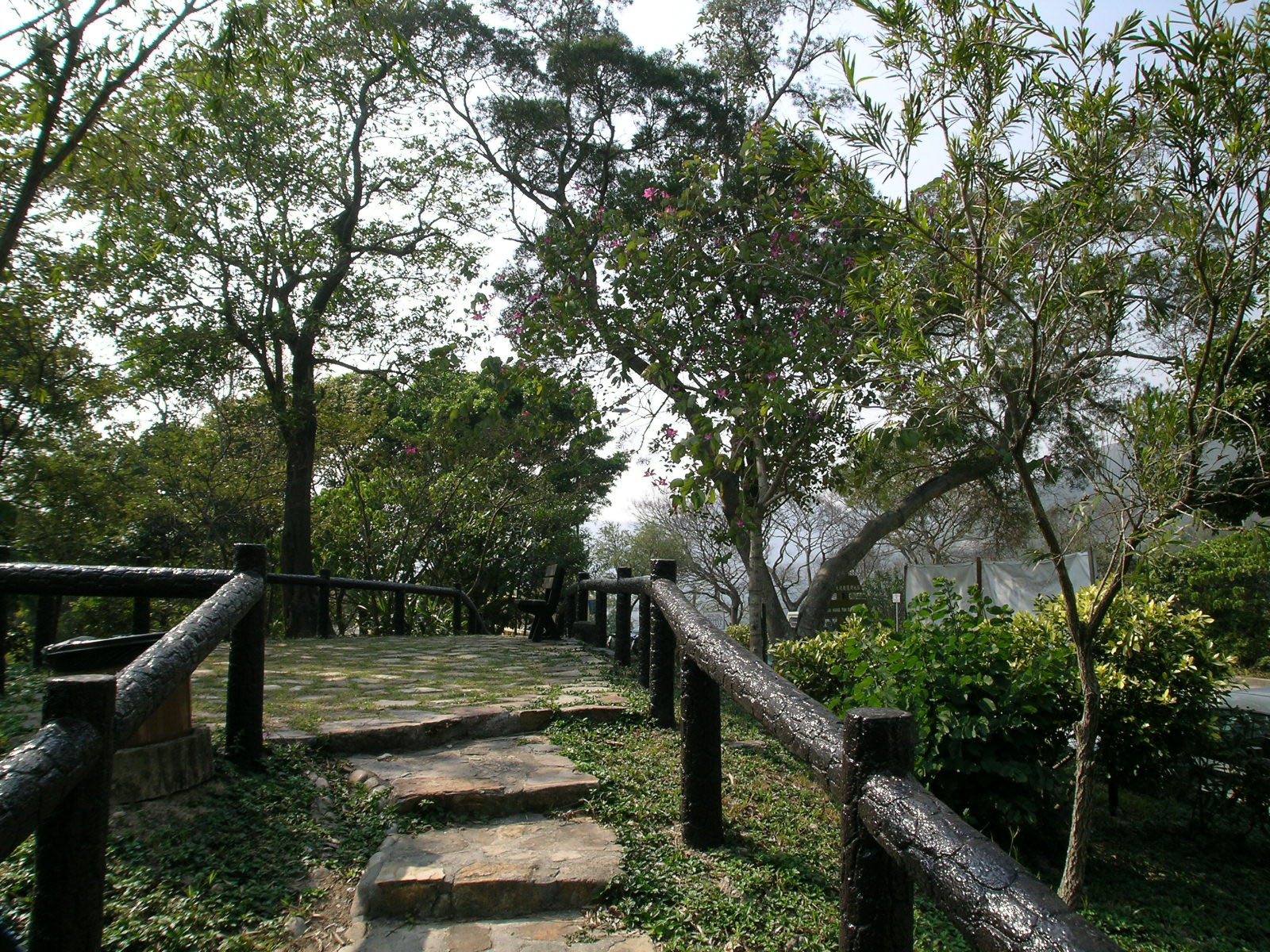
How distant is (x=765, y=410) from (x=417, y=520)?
9.95 metres

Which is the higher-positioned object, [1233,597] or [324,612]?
[324,612]

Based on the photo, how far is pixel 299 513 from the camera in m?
14.1

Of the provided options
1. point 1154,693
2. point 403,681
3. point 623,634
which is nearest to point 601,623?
point 623,634

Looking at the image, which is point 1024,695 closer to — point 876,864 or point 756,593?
point 876,864

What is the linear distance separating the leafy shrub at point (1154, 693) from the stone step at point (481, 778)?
311 centimetres

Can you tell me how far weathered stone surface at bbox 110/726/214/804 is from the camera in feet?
10.1

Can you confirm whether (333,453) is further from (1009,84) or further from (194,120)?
(1009,84)

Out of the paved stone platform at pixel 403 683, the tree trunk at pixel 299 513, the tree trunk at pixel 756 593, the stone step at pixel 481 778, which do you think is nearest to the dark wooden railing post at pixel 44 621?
the paved stone platform at pixel 403 683

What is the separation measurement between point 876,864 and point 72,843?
173 centimetres

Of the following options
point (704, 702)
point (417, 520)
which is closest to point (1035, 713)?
point (704, 702)

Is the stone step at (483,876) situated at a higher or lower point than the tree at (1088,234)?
lower

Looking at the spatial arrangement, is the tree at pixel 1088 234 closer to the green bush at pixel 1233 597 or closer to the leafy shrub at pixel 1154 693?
the leafy shrub at pixel 1154 693

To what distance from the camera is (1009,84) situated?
361cm

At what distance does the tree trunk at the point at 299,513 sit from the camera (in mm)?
13844
